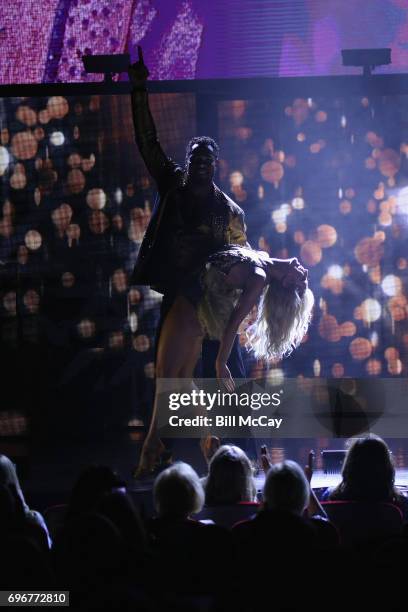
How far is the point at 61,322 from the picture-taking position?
583cm

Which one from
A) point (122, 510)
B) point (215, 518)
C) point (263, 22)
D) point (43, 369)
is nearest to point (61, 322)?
point (43, 369)

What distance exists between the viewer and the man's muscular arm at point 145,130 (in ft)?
14.8

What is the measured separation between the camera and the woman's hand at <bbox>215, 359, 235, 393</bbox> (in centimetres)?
458

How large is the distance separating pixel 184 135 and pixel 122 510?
4.00 meters

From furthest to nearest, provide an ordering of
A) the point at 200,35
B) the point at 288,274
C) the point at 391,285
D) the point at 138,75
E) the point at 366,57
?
the point at 200,35 < the point at 391,285 < the point at 366,57 < the point at 288,274 < the point at 138,75

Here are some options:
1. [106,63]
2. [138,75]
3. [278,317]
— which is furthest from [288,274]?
[106,63]

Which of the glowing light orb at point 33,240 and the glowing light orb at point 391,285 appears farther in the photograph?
the glowing light orb at point 33,240

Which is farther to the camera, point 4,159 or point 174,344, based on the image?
point 4,159

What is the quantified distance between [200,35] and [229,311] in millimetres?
2150

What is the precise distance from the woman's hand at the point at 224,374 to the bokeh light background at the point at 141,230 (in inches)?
47.7

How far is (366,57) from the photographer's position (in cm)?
526

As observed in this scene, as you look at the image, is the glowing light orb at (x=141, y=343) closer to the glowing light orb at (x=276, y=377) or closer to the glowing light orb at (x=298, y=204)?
the glowing light orb at (x=276, y=377)

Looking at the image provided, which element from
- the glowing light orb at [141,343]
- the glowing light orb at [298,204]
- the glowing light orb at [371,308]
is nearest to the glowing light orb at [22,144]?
the glowing light orb at [141,343]

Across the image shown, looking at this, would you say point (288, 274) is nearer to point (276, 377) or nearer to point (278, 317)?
point (278, 317)
